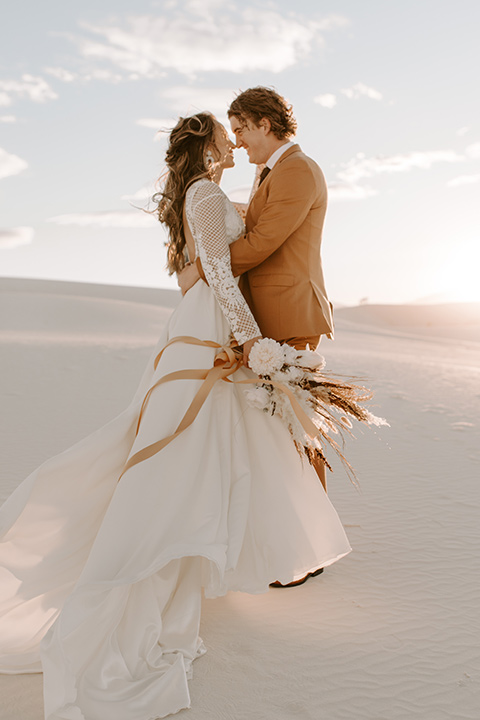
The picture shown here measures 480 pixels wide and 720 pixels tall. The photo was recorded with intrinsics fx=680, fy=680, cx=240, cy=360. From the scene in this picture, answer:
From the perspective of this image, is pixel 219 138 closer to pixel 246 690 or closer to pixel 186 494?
pixel 186 494

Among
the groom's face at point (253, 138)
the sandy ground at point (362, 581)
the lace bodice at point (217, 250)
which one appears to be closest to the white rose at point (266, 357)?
the lace bodice at point (217, 250)

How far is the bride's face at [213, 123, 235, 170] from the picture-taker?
11.3 feet

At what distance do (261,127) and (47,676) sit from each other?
2.71m

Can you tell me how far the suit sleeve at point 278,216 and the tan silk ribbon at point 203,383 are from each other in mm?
424

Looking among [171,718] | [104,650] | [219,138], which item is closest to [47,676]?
[104,650]

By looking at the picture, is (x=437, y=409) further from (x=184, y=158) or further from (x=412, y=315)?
(x=412, y=315)

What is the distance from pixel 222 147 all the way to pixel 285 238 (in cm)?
60

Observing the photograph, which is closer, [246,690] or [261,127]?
[246,690]

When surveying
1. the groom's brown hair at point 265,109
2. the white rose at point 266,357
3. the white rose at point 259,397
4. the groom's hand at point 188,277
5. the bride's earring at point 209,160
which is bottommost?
the white rose at point 259,397

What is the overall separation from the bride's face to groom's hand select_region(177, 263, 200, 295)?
548 mm

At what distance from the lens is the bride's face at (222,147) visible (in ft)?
11.3

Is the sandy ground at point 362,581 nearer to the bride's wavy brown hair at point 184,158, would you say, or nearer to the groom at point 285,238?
the groom at point 285,238

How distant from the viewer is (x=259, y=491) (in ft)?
10.8

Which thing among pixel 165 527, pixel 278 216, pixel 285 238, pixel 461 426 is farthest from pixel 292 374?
pixel 461 426
